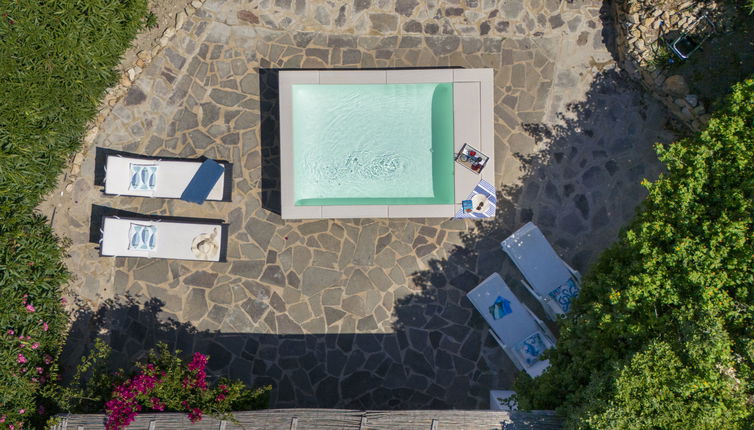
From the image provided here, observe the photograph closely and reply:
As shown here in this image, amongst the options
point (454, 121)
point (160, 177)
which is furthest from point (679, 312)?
point (160, 177)

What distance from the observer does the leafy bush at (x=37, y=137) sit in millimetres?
10102

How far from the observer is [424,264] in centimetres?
1197

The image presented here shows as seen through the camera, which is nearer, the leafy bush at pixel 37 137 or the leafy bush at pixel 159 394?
the leafy bush at pixel 159 394

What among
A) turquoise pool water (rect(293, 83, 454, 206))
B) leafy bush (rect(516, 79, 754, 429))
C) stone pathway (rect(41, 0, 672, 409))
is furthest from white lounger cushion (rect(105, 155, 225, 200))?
leafy bush (rect(516, 79, 754, 429))

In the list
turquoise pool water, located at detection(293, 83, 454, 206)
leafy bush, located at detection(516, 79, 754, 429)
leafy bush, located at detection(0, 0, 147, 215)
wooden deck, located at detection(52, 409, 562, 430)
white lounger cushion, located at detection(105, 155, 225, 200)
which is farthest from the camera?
turquoise pool water, located at detection(293, 83, 454, 206)

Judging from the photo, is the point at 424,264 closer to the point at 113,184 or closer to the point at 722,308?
the point at 722,308

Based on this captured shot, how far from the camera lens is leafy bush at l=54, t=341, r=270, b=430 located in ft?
32.6

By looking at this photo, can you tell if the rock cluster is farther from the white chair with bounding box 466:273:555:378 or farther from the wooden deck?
the wooden deck

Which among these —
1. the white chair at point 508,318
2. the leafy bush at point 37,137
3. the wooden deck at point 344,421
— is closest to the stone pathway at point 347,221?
the white chair at point 508,318

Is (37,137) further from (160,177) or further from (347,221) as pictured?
(347,221)

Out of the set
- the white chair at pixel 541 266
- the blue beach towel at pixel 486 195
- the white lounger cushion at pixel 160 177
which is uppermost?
the white lounger cushion at pixel 160 177

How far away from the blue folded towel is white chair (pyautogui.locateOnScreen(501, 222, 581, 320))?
6348 mm

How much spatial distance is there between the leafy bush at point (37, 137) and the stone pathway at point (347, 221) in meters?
1.01

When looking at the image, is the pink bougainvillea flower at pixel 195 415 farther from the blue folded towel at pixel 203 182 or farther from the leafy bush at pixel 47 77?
the leafy bush at pixel 47 77
